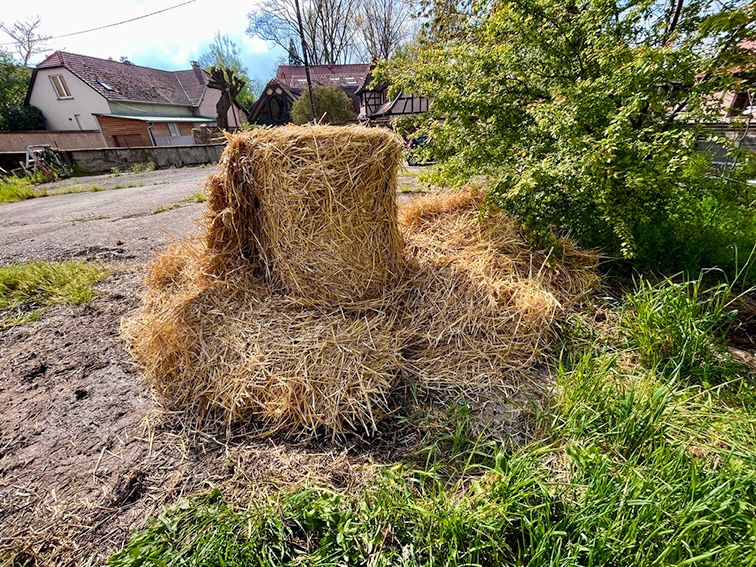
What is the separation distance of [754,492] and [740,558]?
0.96 ft

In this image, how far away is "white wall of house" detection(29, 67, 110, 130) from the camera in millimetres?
21688

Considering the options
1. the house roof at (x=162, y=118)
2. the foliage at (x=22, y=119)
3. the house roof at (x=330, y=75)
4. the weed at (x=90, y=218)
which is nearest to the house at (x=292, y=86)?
the house roof at (x=330, y=75)

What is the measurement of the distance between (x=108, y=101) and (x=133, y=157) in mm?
13130

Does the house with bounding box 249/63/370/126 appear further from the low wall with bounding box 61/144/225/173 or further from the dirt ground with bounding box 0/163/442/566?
the dirt ground with bounding box 0/163/442/566

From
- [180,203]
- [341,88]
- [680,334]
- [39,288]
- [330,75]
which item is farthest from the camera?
[330,75]

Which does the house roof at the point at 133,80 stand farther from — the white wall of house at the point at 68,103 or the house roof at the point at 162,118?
the house roof at the point at 162,118

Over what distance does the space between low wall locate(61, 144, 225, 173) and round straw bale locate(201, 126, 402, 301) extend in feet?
36.8

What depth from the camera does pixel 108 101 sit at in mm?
21328

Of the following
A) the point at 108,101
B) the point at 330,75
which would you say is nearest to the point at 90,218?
the point at 108,101

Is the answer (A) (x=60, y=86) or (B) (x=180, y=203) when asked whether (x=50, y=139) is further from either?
(B) (x=180, y=203)

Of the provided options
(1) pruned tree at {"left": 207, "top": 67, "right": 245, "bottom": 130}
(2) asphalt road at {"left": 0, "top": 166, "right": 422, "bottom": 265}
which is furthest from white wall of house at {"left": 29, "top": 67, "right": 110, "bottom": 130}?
(2) asphalt road at {"left": 0, "top": 166, "right": 422, "bottom": 265}

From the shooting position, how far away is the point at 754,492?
40.2 inches

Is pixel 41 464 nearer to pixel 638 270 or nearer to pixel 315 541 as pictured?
pixel 315 541

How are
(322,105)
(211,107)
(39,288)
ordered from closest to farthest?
(39,288)
(322,105)
(211,107)
